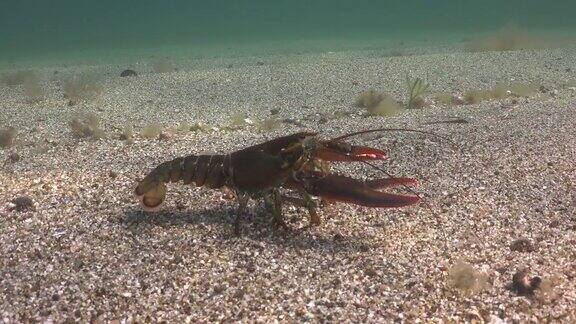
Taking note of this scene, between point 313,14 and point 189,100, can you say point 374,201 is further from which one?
point 313,14

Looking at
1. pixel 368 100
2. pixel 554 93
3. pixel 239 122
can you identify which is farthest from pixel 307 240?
pixel 554 93

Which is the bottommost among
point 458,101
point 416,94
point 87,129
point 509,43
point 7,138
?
point 7,138

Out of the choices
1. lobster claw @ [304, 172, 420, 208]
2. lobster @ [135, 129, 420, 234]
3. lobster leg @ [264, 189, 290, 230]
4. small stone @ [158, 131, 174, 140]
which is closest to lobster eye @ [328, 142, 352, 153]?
lobster @ [135, 129, 420, 234]

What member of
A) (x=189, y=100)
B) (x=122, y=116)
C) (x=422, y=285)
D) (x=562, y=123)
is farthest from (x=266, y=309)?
(x=189, y=100)

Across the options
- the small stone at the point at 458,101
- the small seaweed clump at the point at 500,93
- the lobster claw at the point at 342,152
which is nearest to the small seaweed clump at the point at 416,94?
the small stone at the point at 458,101

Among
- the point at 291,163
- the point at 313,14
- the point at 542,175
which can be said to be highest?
the point at 313,14

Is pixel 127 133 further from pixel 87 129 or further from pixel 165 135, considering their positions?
pixel 165 135
